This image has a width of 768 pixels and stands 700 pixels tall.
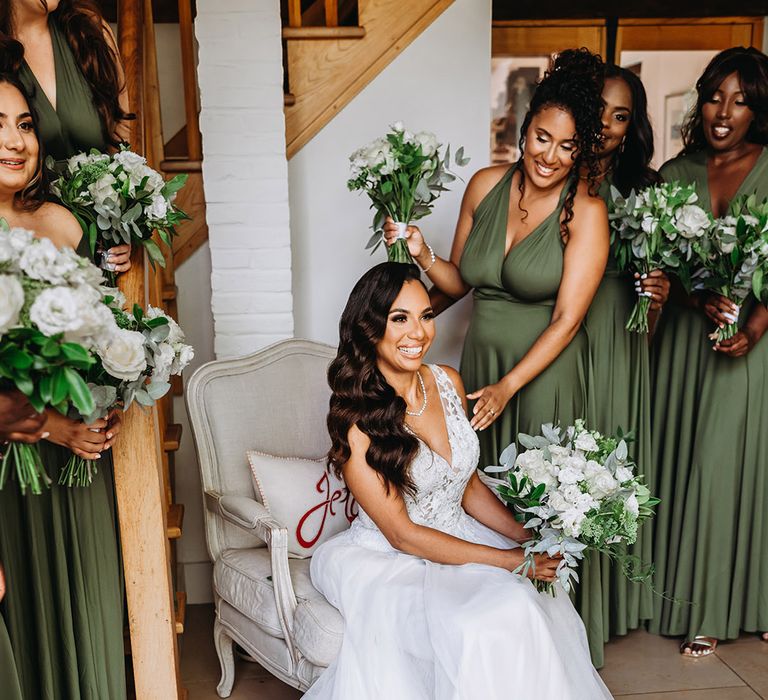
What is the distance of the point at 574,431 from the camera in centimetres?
238

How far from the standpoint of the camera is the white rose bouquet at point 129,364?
1816mm

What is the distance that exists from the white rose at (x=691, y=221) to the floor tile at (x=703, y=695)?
62.4 inches

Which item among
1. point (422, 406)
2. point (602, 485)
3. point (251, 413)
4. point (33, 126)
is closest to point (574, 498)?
point (602, 485)

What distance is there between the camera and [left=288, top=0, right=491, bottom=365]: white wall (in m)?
3.53

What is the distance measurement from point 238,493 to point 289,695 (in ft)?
2.42

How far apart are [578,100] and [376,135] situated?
3.58ft

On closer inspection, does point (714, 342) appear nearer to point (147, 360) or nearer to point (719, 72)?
point (719, 72)

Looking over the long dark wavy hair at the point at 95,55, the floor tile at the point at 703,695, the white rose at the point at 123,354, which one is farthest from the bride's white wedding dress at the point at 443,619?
the long dark wavy hair at the point at 95,55

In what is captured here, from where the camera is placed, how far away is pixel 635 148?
3078 millimetres

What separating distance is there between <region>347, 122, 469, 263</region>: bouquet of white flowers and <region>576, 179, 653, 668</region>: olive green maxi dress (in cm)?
64

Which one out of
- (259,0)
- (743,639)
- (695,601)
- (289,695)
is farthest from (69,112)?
(743,639)

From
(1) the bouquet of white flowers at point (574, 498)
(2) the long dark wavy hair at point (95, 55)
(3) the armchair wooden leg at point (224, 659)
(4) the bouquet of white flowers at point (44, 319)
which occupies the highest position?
(2) the long dark wavy hair at point (95, 55)

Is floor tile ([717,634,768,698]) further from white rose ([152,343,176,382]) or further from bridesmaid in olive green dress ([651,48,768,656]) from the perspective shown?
white rose ([152,343,176,382])

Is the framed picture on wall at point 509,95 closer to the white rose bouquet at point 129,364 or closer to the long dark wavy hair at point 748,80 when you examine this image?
the long dark wavy hair at point 748,80
